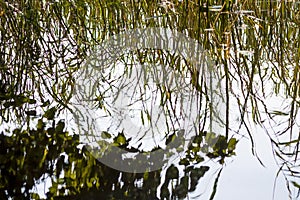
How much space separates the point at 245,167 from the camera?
107cm

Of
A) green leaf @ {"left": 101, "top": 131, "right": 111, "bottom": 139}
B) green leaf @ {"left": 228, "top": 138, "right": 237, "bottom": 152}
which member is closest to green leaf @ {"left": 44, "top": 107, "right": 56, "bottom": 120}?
green leaf @ {"left": 101, "top": 131, "right": 111, "bottom": 139}

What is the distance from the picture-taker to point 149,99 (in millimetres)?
1246

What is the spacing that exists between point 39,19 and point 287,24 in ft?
2.04

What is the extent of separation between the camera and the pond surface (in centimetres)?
106

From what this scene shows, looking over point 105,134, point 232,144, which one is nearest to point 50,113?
point 105,134

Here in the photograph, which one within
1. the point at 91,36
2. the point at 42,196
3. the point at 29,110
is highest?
the point at 91,36

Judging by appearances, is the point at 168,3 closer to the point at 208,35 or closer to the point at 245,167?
the point at 208,35

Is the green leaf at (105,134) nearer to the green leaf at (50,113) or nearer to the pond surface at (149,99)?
the pond surface at (149,99)

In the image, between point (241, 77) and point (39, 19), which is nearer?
point (241, 77)

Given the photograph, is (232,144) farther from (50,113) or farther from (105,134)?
(50,113)

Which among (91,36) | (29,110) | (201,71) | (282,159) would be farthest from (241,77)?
(29,110)

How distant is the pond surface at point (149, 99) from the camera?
3.49 ft

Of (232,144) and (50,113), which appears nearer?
(232,144)

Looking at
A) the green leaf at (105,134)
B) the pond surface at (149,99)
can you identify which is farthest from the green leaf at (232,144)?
the green leaf at (105,134)
